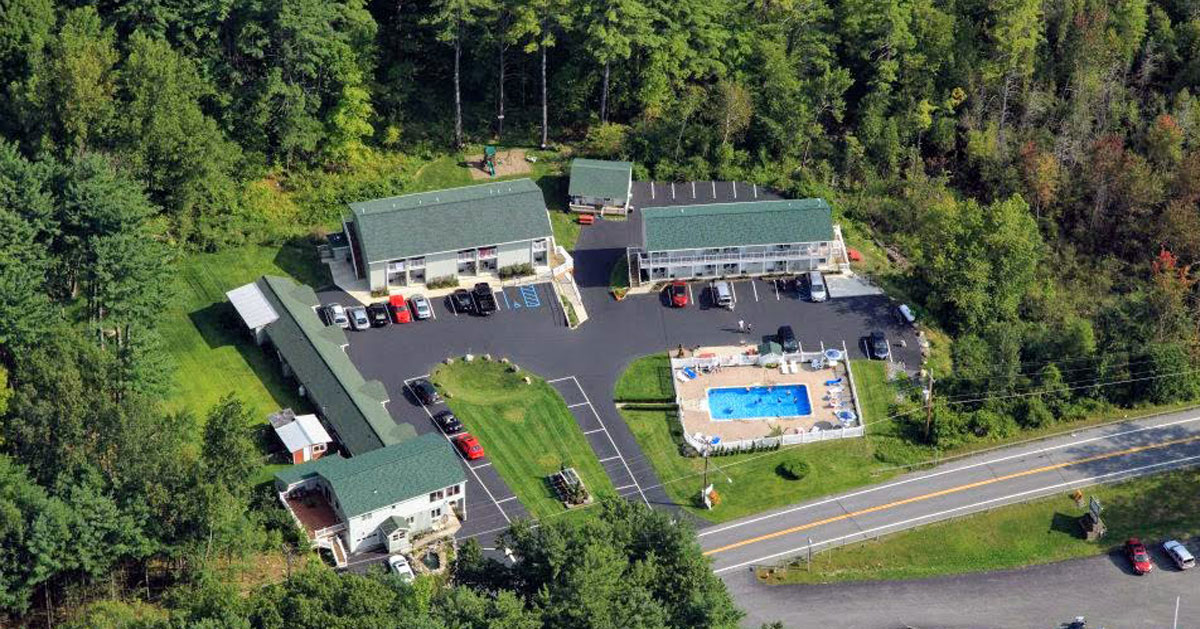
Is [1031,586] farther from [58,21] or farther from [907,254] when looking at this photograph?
[58,21]

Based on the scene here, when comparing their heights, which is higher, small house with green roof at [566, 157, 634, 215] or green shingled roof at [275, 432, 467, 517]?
small house with green roof at [566, 157, 634, 215]

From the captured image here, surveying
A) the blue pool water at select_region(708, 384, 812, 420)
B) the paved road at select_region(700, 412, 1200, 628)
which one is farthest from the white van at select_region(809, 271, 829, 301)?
the paved road at select_region(700, 412, 1200, 628)

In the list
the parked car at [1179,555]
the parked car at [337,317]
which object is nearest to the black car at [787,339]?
the parked car at [1179,555]

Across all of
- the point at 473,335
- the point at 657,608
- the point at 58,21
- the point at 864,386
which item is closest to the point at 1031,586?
the point at 864,386

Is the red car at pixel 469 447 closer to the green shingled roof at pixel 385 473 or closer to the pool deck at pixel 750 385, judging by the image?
the green shingled roof at pixel 385 473

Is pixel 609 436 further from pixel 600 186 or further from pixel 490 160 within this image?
pixel 490 160

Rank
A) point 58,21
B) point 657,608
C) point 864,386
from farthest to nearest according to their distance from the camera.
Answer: point 58,21 < point 864,386 < point 657,608

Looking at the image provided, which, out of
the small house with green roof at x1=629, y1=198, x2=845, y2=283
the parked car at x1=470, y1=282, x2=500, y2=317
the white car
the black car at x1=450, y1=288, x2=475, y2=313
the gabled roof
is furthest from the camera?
the small house with green roof at x1=629, y1=198, x2=845, y2=283

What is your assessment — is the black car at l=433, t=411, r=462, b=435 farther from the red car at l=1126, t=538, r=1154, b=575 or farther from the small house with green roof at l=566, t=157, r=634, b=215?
the red car at l=1126, t=538, r=1154, b=575
